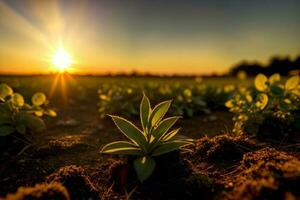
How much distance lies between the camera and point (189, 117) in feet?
17.4

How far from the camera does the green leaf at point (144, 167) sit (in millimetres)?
2023

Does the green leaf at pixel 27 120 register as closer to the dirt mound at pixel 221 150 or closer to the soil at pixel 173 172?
the soil at pixel 173 172

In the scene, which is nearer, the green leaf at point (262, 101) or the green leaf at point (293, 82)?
the green leaf at point (262, 101)

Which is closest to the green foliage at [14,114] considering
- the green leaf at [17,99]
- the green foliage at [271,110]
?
the green leaf at [17,99]

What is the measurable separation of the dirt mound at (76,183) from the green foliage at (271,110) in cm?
176

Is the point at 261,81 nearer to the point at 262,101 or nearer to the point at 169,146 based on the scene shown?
the point at 262,101

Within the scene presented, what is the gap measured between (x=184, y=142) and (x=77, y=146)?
159 cm

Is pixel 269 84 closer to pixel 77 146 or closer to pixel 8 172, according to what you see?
pixel 77 146

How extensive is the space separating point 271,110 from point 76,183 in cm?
245

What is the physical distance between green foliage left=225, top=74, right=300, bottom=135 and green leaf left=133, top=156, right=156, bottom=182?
153cm

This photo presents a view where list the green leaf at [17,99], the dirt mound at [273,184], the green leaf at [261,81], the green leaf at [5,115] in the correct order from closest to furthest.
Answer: the dirt mound at [273,184] < the green leaf at [5,115] < the green leaf at [17,99] < the green leaf at [261,81]

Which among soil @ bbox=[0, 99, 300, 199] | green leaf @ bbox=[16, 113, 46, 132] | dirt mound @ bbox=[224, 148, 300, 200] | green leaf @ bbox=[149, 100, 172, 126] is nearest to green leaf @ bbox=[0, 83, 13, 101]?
green leaf @ bbox=[16, 113, 46, 132]

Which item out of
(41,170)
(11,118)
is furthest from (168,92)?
(41,170)

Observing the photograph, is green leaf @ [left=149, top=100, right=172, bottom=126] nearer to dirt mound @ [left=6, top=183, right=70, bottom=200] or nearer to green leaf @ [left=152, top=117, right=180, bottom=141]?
green leaf @ [left=152, top=117, right=180, bottom=141]
